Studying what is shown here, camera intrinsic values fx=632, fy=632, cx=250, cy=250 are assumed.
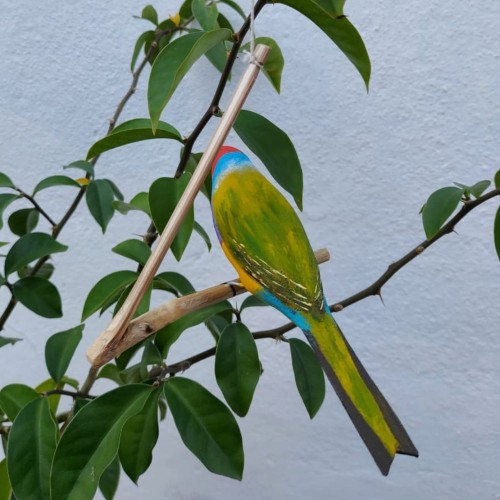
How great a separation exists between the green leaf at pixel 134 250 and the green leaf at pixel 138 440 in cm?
11

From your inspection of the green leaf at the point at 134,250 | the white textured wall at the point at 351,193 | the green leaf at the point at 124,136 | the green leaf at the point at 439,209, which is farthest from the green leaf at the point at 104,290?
the white textured wall at the point at 351,193

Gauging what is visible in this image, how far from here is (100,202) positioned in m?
0.61

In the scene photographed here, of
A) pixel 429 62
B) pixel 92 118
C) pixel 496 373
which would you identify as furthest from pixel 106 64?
pixel 496 373

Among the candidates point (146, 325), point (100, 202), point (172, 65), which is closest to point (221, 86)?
point (172, 65)

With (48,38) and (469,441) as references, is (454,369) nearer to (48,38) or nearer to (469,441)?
(469,441)

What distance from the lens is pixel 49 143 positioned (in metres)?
0.88

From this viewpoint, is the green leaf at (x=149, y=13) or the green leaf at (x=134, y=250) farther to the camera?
the green leaf at (x=149, y=13)

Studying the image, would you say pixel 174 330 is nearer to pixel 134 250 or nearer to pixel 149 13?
pixel 134 250

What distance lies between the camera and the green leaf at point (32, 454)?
18.9 inches

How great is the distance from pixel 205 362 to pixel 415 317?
0.96 feet

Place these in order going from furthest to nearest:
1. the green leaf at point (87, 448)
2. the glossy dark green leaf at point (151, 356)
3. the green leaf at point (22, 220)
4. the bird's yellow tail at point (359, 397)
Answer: the green leaf at point (22, 220)
the glossy dark green leaf at point (151, 356)
the green leaf at point (87, 448)
the bird's yellow tail at point (359, 397)

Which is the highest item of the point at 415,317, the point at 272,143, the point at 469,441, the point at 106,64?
the point at 106,64

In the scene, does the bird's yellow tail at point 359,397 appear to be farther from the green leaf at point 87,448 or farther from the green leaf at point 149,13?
the green leaf at point 149,13

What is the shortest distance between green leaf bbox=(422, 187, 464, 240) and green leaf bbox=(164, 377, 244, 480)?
0.69 ft
